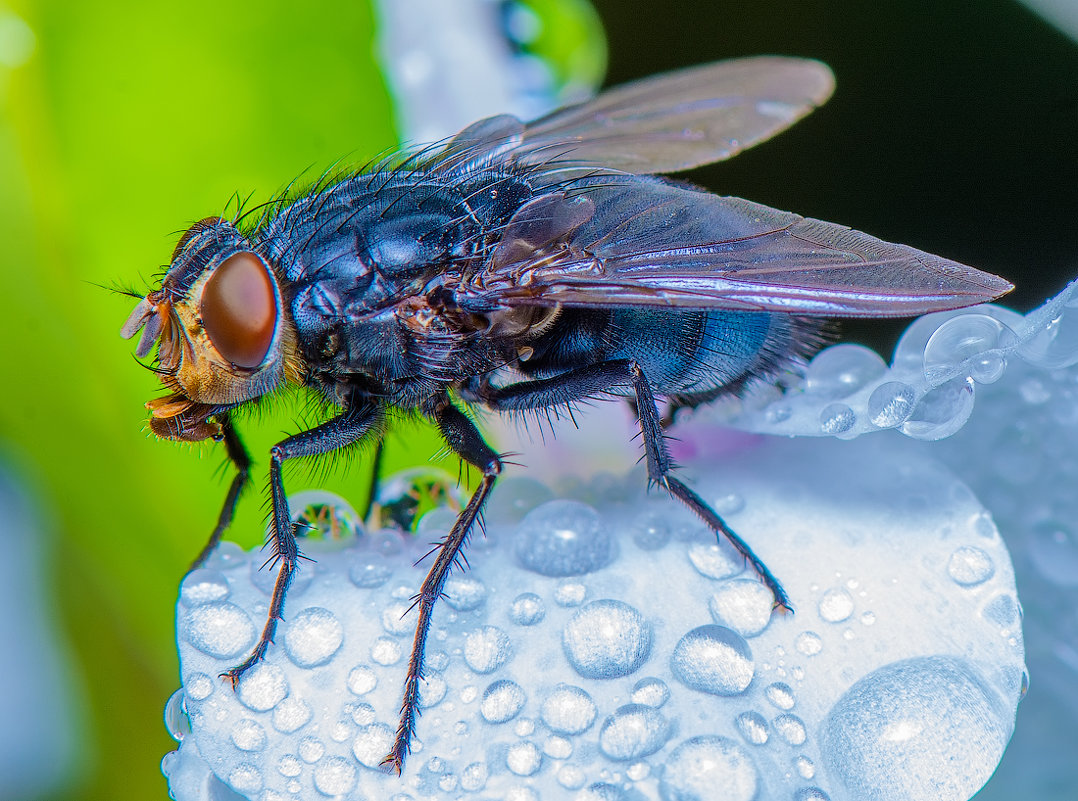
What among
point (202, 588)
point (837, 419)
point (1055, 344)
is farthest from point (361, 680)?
point (1055, 344)

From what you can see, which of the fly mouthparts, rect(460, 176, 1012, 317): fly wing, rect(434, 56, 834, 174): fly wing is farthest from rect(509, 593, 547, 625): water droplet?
rect(434, 56, 834, 174): fly wing

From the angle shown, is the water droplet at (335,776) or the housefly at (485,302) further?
the housefly at (485,302)

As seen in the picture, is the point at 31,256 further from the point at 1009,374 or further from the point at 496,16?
the point at 1009,374

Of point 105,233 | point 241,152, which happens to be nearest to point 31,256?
point 105,233

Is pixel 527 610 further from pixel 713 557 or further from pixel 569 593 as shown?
pixel 713 557

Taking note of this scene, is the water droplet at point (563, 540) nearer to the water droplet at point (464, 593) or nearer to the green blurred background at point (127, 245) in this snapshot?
the water droplet at point (464, 593)

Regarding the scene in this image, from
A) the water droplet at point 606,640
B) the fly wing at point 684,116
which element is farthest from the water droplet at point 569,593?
the fly wing at point 684,116
